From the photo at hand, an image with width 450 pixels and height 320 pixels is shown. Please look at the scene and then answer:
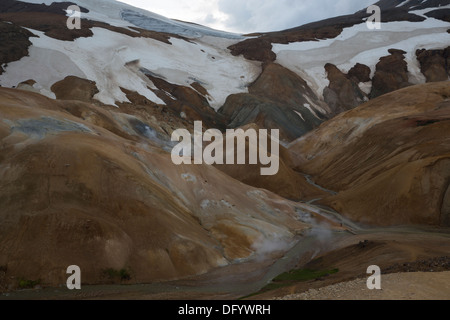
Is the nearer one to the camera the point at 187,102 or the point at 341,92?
the point at 187,102

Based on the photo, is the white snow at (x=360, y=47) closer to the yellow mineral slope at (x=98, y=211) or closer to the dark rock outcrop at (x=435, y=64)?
the dark rock outcrop at (x=435, y=64)

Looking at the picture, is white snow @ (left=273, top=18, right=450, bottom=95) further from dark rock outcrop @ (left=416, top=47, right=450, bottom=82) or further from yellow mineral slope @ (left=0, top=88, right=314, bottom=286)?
yellow mineral slope @ (left=0, top=88, right=314, bottom=286)

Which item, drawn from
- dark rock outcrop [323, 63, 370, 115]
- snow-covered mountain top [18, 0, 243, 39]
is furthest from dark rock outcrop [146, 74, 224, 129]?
snow-covered mountain top [18, 0, 243, 39]

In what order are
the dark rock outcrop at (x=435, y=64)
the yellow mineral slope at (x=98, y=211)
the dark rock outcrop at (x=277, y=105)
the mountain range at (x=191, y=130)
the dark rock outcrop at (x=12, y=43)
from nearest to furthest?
the yellow mineral slope at (x=98, y=211) < the mountain range at (x=191, y=130) < the dark rock outcrop at (x=12, y=43) < the dark rock outcrop at (x=277, y=105) < the dark rock outcrop at (x=435, y=64)

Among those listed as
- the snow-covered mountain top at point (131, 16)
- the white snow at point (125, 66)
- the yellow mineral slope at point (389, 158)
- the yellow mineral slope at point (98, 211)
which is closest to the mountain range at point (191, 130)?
the yellow mineral slope at point (98, 211)

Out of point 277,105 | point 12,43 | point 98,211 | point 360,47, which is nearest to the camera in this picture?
point 98,211

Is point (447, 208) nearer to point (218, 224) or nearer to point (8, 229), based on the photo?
point (218, 224)

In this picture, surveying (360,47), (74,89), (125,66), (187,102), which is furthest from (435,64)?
(74,89)

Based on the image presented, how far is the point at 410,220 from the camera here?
3419 cm

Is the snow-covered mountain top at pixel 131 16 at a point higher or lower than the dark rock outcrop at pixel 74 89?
higher

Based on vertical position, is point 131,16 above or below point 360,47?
above

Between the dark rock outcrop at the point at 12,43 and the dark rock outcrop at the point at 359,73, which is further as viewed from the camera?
the dark rock outcrop at the point at 359,73

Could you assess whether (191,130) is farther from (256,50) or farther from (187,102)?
(256,50)

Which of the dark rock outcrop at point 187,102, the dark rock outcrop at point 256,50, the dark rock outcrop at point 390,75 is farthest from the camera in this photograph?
the dark rock outcrop at point 256,50
